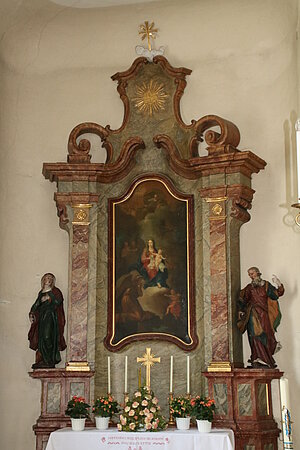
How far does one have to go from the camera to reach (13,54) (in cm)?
1123

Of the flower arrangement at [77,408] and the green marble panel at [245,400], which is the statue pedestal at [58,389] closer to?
the flower arrangement at [77,408]

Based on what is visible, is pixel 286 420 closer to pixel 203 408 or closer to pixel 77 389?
pixel 203 408

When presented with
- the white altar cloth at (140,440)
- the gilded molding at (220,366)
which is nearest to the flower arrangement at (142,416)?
the white altar cloth at (140,440)

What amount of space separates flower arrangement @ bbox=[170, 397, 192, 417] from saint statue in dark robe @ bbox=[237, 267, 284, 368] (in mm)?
1015

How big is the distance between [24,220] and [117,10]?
329cm

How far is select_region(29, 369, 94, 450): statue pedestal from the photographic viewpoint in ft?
31.1

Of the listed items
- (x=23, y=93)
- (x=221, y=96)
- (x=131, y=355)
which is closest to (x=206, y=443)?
(x=131, y=355)

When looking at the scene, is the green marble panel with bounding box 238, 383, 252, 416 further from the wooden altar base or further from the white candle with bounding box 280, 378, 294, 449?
the white candle with bounding box 280, 378, 294, 449

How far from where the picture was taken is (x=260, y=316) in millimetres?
9352

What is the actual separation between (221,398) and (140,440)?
1226 mm

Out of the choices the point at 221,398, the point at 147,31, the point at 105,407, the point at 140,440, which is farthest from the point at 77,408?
the point at 147,31

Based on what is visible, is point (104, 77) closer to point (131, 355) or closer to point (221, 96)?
point (221, 96)

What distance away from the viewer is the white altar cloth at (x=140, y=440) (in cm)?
841

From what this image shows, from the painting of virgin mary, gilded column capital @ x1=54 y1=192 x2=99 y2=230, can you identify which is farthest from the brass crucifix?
gilded column capital @ x1=54 y1=192 x2=99 y2=230
